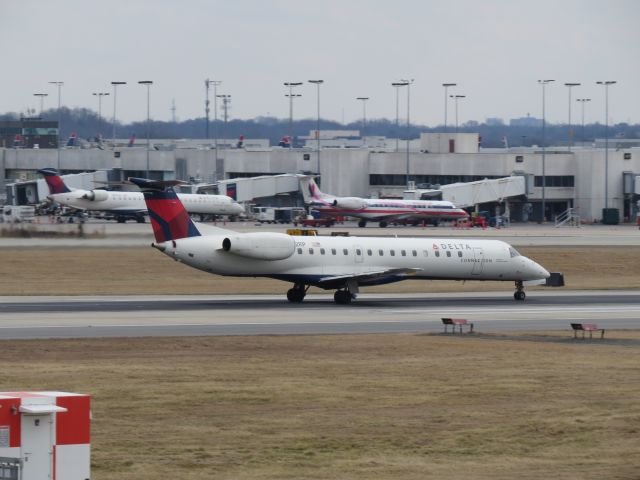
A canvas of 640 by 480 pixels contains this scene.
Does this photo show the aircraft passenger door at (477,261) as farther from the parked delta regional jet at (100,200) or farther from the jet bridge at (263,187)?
the jet bridge at (263,187)

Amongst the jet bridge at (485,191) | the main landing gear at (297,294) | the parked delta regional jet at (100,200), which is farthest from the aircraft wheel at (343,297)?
the jet bridge at (485,191)

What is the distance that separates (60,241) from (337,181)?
7378 centimetres

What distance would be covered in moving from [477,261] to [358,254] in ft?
20.7

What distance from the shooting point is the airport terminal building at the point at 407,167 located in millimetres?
137500

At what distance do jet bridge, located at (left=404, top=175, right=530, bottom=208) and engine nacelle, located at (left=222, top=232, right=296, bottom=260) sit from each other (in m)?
85.4

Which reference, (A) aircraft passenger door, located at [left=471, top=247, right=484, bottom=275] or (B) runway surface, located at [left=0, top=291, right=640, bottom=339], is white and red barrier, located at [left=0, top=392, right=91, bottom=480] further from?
(A) aircraft passenger door, located at [left=471, top=247, right=484, bottom=275]

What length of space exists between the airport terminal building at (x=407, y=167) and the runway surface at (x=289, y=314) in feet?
266

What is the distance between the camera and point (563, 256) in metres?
77.1

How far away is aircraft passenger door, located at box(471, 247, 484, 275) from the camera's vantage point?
5575 cm

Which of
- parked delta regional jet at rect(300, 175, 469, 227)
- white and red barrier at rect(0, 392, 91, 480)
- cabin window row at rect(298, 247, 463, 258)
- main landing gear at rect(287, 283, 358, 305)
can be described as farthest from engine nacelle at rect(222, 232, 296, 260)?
parked delta regional jet at rect(300, 175, 469, 227)

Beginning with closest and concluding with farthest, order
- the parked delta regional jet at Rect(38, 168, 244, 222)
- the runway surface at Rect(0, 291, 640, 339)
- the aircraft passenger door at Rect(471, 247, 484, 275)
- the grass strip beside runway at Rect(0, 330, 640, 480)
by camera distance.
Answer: the grass strip beside runway at Rect(0, 330, 640, 480), the runway surface at Rect(0, 291, 640, 339), the aircraft passenger door at Rect(471, 247, 484, 275), the parked delta regional jet at Rect(38, 168, 244, 222)

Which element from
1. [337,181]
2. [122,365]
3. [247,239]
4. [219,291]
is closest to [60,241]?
[219,291]

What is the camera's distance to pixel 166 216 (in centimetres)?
4969

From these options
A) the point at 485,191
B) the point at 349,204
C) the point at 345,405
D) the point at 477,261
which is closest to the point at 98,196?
the point at 349,204
